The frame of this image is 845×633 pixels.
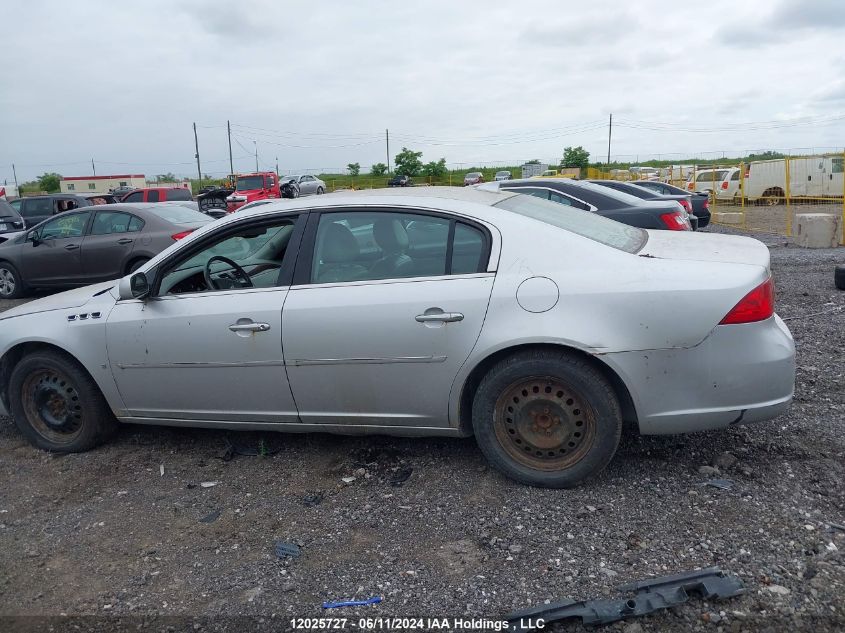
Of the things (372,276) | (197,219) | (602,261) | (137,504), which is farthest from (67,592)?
(197,219)

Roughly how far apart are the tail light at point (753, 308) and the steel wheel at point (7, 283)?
10.9m

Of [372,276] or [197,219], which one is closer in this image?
[372,276]

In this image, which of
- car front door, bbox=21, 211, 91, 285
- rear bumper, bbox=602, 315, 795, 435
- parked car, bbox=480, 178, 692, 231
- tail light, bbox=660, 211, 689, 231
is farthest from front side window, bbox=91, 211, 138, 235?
rear bumper, bbox=602, 315, 795, 435

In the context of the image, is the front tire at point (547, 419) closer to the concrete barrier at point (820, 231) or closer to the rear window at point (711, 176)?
the concrete barrier at point (820, 231)

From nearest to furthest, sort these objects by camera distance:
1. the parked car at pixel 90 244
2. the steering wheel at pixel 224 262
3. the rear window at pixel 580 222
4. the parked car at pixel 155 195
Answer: the rear window at pixel 580 222 < the steering wheel at pixel 224 262 < the parked car at pixel 90 244 < the parked car at pixel 155 195

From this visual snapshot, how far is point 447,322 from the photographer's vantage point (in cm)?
352

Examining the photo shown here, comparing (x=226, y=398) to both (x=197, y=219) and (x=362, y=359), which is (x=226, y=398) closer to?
(x=362, y=359)

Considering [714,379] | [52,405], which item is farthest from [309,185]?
[714,379]

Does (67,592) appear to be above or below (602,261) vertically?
below

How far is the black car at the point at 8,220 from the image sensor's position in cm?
1502

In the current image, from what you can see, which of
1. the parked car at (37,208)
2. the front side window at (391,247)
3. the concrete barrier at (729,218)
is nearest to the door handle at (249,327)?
the front side window at (391,247)

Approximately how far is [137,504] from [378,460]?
134 centimetres

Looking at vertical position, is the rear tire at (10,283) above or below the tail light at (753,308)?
below

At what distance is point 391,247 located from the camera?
12.5 ft
